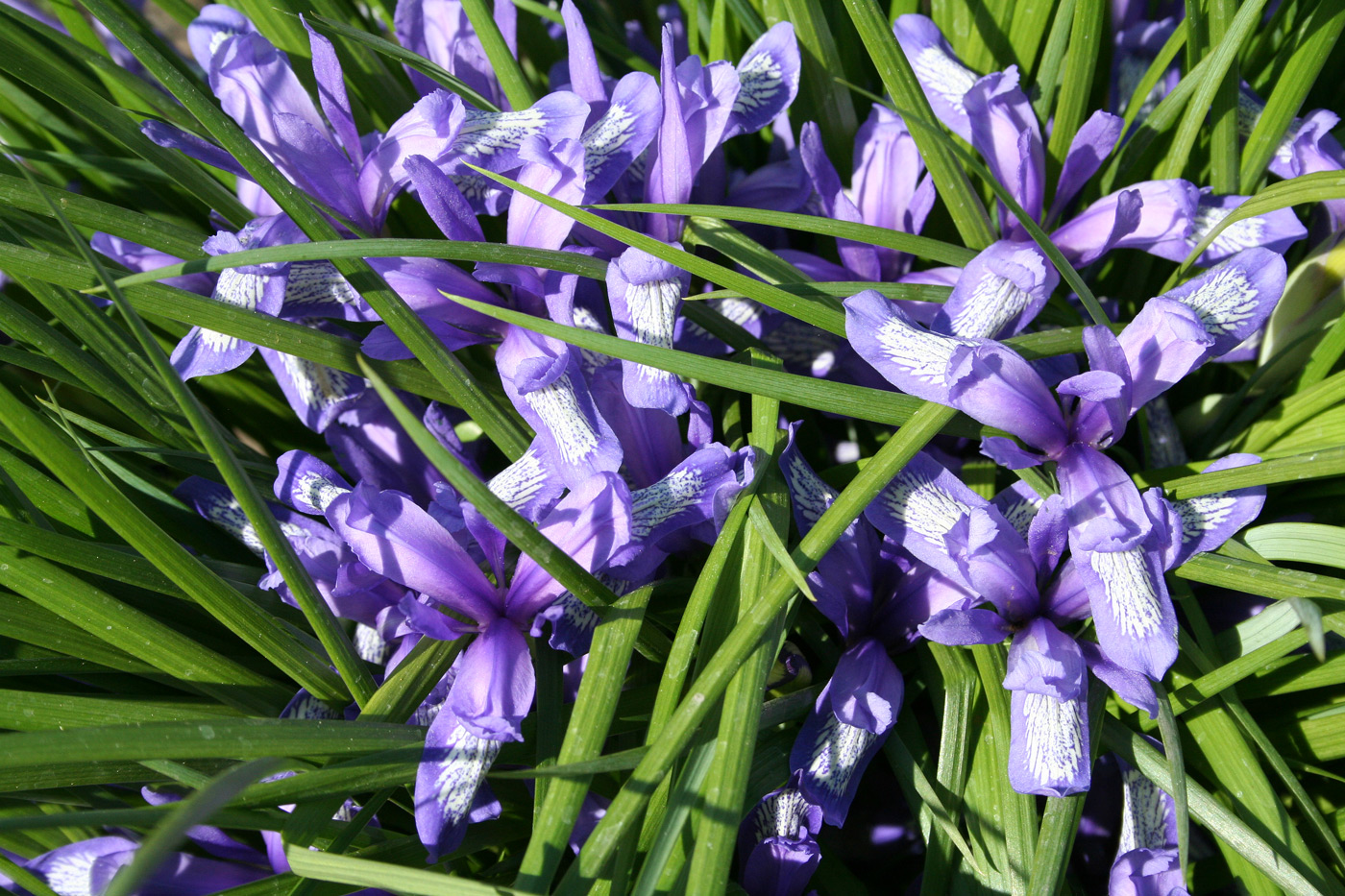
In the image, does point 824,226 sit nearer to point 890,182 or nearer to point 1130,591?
point 890,182

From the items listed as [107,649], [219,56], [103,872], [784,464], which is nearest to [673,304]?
[784,464]

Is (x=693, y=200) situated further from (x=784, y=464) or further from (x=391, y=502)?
(x=391, y=502)

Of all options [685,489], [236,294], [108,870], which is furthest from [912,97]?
[108,870]

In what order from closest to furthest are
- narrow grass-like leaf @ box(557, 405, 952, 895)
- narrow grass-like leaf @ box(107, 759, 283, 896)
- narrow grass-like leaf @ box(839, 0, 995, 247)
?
narrow grass-like leaf @ box(107, 759, 283, 896) < narrow grass-like leaf @ box(557, 405, 952, 895) < narrow grass-like leaf @ box(839, 0, 995, 247)

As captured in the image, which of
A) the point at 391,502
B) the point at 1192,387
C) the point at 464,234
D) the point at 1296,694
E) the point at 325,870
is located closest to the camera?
the point at 325,870

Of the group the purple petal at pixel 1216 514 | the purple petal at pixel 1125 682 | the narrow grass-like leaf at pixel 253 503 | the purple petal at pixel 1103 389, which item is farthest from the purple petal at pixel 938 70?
the narrow grass-like leaf at pixel 253 503

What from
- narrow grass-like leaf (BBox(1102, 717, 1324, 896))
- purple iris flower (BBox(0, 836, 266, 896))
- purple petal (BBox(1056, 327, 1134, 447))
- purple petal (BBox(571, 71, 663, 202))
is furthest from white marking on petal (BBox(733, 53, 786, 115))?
purple iris flower (BBox(0, 836, 266, 896))

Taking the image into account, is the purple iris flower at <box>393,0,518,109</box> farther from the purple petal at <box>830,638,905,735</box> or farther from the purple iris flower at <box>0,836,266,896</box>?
the purple iris flower at <box>0,836,266,896</box>

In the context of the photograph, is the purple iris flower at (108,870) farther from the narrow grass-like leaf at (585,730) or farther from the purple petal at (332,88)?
the purple petal at (332,88)
